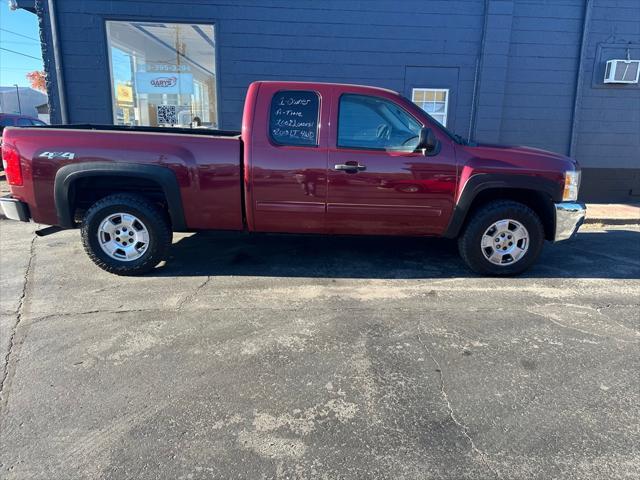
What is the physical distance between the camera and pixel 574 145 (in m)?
9.91

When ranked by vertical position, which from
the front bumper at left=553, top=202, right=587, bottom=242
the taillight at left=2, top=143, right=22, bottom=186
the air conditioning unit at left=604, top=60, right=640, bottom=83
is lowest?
the front bumper at left=553, top=202, right=587, bottom=242

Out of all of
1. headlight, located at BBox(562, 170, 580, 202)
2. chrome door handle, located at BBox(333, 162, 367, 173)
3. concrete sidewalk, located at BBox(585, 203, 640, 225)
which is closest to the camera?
chrome door handle, located at BBox(333, 162, 367, 173)

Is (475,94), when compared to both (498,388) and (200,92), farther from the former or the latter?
(498,388)

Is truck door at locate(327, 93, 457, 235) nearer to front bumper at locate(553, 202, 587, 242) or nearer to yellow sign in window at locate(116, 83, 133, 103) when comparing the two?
front bumper at locate(553, 202, 587, 242)

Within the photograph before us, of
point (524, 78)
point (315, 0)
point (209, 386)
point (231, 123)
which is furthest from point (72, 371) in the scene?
point (524, 78)

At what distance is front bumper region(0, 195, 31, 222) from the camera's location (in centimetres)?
461

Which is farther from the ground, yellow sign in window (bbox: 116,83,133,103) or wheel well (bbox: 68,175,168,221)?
yellow sign in window (bbox: 116,83,133,103)

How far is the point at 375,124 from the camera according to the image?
186 inches

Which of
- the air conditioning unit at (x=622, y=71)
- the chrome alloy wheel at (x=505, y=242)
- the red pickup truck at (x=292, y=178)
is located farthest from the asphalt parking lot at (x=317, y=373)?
the air conditioning unit at (x=622, y=71)

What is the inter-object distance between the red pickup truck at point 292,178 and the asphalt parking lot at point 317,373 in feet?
1.80

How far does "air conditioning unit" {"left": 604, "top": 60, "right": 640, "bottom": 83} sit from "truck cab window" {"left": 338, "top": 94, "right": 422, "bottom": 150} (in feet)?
24.0

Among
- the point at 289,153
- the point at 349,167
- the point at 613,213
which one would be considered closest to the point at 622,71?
the point at 613,213

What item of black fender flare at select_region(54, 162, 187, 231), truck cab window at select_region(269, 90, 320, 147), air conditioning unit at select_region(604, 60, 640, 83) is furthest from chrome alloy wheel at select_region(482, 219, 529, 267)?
air conditioning unit at select_region(604, 60, 640, 83)

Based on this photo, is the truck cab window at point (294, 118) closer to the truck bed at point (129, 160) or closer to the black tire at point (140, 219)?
the truck bed at point (129, 160)
